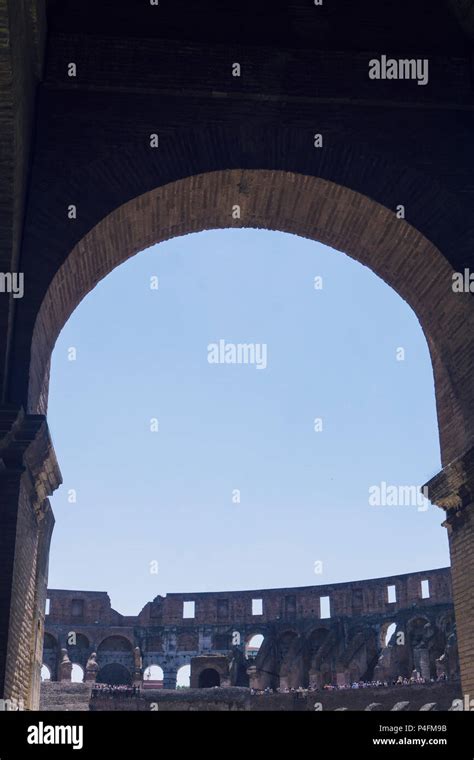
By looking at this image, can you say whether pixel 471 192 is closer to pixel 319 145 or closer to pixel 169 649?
pixel 319 145

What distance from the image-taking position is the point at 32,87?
28.9 feet

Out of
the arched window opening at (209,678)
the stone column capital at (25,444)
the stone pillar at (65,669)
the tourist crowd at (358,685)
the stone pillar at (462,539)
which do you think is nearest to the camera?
the stone column capital at (25,444)

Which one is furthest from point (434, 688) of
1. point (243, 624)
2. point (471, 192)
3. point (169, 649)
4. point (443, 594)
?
point (471, 192)

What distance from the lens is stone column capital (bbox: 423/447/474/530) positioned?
870cm

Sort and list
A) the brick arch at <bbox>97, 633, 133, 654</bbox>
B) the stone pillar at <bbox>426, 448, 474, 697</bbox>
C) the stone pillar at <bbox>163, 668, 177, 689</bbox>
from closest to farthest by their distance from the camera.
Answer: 1. the stone pillar at <bbox>426, 448, 474, 697</bbox>
2. the stone pillar at <bbox>163, 668, 177, 689</bbox>
3. the brick arch at <bbox>97, 633, 133, 654</bbox>

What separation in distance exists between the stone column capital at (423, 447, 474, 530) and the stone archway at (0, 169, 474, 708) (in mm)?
14

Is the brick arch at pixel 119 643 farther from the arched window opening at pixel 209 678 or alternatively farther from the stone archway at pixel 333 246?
the stone archway at pixel 333 246

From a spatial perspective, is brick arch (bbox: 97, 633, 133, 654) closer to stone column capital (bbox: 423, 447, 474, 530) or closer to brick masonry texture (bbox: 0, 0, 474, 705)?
brick masonry texture (bbox: 0, 0, 474, 705)

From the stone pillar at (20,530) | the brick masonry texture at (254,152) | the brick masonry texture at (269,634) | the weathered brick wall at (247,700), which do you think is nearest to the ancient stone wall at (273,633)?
the brick masonry texture at (269,634)

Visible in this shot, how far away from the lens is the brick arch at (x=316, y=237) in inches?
352

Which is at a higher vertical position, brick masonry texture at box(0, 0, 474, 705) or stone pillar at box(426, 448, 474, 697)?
brick masonry texture at box(0, 0, 474, 705)

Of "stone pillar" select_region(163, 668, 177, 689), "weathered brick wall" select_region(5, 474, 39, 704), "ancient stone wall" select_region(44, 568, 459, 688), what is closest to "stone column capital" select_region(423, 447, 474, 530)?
"weathered brick wall" select_region(5, 474, 39, 704)

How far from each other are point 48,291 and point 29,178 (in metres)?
1.30

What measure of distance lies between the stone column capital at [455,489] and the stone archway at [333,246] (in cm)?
1
